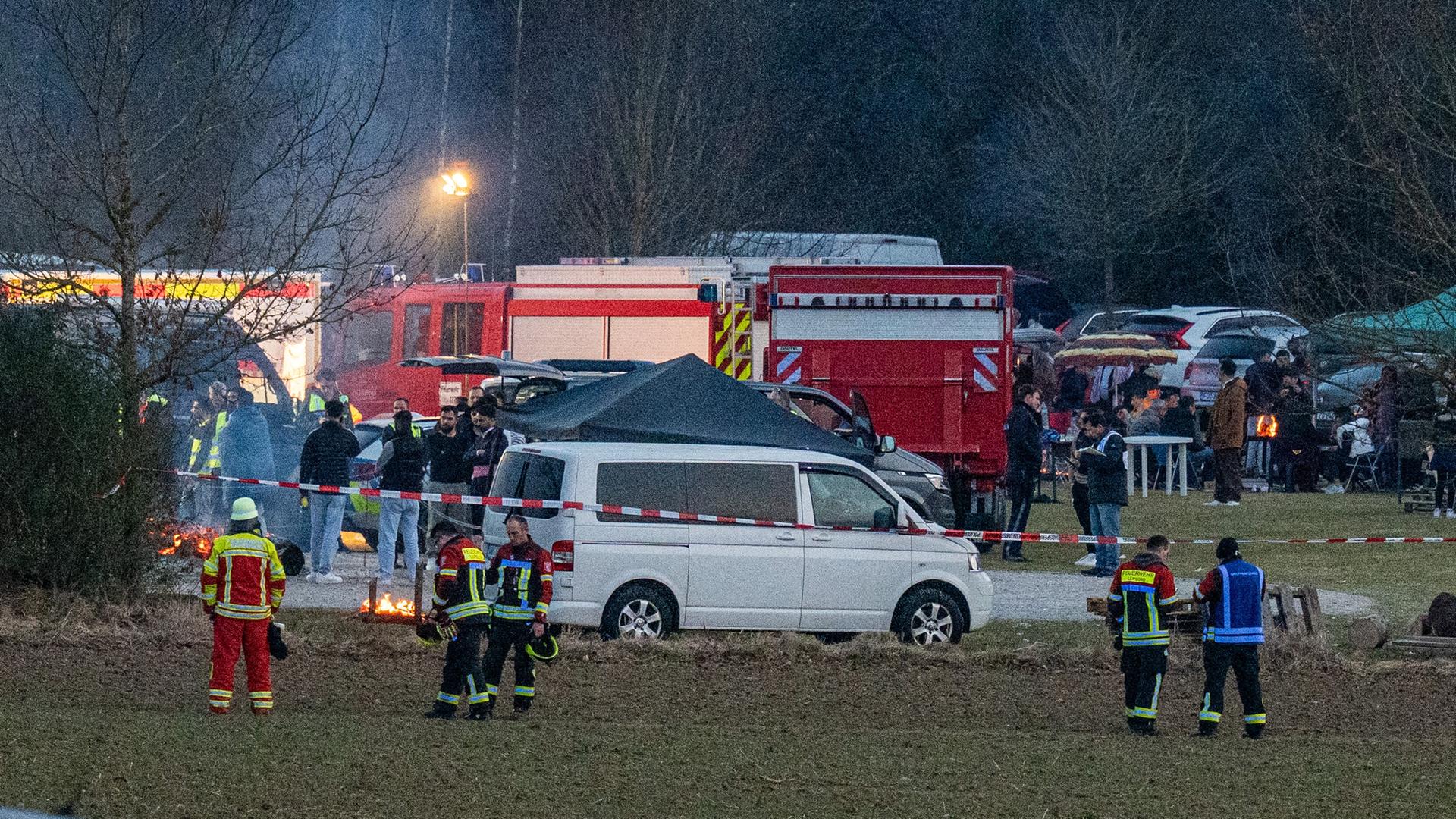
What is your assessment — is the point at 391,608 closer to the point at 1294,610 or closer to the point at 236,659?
the point at 236,659

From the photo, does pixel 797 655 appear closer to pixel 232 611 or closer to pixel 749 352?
pixel 232 611

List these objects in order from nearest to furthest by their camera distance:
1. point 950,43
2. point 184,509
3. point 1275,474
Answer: point 184,509 < point 1275,474 < point 950,43

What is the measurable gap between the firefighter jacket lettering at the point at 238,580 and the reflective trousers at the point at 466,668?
111 cm

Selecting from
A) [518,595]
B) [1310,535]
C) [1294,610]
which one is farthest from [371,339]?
[518,595]

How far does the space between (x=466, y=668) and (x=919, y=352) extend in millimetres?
11216

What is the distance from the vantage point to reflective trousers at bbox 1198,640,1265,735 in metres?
11.7

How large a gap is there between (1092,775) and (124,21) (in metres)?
9.96

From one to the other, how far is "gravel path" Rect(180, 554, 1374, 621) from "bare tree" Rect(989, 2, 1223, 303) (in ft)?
84.0

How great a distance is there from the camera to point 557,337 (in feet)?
87.2

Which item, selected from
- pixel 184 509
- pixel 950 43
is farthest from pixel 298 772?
pixel 950 43

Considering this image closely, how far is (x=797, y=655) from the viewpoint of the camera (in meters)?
14.3

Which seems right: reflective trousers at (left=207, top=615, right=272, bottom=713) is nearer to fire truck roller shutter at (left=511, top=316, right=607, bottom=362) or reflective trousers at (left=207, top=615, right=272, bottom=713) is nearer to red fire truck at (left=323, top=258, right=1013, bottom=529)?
red fire truck at (left=323, top=258, right=1013, bottom=529)

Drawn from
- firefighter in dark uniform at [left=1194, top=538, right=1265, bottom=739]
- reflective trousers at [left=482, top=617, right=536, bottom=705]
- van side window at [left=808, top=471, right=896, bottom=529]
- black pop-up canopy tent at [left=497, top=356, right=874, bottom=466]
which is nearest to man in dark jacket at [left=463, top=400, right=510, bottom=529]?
black pop-up canopy tent at [left=497, top=356, right=874, bottom=466]

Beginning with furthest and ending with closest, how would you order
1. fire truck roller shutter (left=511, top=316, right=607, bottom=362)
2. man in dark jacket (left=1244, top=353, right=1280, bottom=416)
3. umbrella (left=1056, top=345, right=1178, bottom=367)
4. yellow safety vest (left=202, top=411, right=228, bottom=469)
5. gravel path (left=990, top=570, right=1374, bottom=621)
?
umbrella (left=1056, top=345, right=1178, bottom=367) → man in dark jacket (left=1244, top=353, right=1280, bottom=416) → fire truck roller shutter (left=511, top=316, right=607, bottom=362) → yellow safety vest (left=202, top=411, right=228, bottom=469) → gravel path (left=990, top=570, right=1374, bottom=621)
